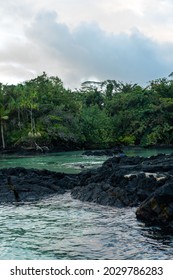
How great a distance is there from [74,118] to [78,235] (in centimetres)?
5115

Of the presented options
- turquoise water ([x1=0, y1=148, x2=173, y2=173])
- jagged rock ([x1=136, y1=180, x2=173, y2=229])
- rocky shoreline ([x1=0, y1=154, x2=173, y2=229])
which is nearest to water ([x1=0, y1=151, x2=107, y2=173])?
turquoise water ([x1=0, y1=148, x2=173, y2=173])

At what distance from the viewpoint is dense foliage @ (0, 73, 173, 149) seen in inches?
2307

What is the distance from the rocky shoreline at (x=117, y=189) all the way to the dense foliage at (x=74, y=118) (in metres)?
35.2

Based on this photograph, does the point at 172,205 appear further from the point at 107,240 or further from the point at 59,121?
the point at 59,121

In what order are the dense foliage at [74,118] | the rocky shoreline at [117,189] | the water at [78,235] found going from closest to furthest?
the water at [78,235]
the rocky shoreline at [117,189]
the dense foliage at [74,118]

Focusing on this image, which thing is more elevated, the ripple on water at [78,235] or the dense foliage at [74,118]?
the dense foliage at [74,118]

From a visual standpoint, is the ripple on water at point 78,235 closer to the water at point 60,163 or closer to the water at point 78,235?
the water at point 78,235

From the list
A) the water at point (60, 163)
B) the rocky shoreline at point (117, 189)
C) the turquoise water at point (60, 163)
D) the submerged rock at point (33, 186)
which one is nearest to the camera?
the rocky shoreline at point (117, 189)

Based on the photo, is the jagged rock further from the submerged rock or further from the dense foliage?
the dense foliage

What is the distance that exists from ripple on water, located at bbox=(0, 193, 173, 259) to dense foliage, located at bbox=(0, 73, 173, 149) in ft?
134

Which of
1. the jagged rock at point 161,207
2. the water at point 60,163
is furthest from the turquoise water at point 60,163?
the jagged rock at point 161,207

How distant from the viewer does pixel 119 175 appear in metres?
17.9

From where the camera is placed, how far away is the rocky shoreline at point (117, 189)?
12180mm
